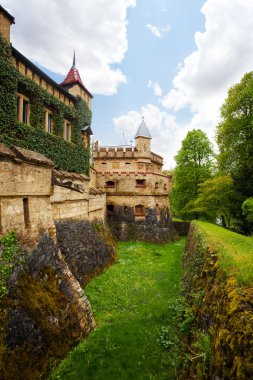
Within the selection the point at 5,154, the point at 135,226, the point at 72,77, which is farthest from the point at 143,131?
the point at 5,154

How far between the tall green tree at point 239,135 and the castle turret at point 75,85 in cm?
1219

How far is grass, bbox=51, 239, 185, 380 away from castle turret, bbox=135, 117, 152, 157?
14493 mm

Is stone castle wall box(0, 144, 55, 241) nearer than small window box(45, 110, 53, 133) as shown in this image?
Yes

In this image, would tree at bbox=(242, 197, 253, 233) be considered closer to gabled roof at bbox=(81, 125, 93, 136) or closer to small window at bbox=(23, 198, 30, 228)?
small window at bbox=(23, 198, 30, 228)

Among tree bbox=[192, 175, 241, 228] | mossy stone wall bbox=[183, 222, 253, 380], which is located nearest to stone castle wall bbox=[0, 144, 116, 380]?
mossy stone wall bbox=[183, 222, 253, 380]

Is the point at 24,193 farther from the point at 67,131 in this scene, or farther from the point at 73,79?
the point at 73,79

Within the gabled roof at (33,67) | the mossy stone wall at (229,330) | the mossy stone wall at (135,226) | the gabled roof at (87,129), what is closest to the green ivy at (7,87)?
the gabled roof at (33,67)

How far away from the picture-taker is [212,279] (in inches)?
193

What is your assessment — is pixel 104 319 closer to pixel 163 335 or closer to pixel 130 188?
pixel 163 335

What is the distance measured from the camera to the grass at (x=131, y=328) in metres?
5.20

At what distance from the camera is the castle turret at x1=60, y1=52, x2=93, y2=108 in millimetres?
15242

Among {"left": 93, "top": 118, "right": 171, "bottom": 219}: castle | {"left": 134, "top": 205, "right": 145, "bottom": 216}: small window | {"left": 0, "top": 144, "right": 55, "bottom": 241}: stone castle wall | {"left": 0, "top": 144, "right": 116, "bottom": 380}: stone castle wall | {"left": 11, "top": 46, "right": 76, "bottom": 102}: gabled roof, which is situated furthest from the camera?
{"left": 93, "top": 118, "right": 171, "bottom": 219}: castle

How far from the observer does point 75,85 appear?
599 inches

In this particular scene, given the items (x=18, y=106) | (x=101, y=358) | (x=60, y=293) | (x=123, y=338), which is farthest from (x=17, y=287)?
(x=18, y=106)
